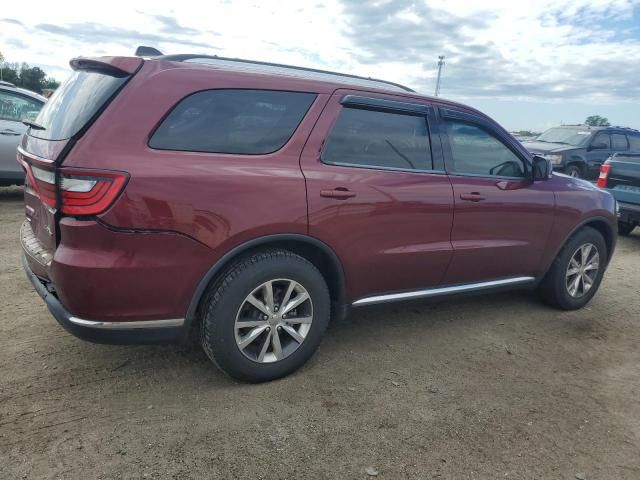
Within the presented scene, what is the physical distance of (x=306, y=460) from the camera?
7.94 feet

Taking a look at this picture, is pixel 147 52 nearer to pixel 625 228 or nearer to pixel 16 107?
pixel 16 107

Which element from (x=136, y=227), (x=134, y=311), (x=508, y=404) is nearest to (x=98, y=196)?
(x=136, y=227)

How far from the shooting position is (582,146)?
12867 mm

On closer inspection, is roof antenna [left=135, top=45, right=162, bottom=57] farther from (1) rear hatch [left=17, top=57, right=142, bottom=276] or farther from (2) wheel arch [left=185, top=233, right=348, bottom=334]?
(2) wheel arch [left=185, top=233, right=348, bottom=334]

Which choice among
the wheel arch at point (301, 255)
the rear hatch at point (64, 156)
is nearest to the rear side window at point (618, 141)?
the wheel arch at point (301, 255)

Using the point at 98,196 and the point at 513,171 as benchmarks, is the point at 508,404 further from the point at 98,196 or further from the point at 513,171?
the point at 98,196

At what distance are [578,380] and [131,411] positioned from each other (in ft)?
9.07

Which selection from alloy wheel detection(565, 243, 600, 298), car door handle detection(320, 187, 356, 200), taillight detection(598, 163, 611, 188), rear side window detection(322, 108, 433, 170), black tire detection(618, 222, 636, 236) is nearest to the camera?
car door handle detection(320, 187, 356, 200)

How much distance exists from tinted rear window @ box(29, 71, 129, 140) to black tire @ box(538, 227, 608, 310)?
3783 millimetres

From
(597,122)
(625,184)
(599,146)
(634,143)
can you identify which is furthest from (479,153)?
(597,122)

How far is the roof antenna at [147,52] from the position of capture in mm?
2993

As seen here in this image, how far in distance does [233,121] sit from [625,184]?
23.4 feet

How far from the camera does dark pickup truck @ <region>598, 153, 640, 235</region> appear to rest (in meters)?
7.59

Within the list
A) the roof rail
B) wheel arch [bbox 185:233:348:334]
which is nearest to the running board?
wheel arch [bbox 185:233:348:334]
